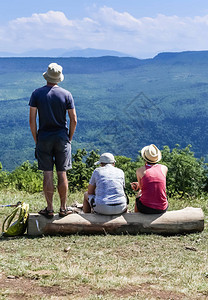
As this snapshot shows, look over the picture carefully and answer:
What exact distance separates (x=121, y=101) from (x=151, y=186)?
124105mm

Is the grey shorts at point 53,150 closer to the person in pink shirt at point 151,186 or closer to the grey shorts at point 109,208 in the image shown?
the grey shorts at point 109,208

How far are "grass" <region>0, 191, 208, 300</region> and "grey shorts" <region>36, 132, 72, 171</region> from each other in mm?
934

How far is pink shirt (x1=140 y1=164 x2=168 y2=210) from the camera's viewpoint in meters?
5.37

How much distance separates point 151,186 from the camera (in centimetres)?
536

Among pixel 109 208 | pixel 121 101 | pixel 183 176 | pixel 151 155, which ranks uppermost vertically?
pixel 151 155

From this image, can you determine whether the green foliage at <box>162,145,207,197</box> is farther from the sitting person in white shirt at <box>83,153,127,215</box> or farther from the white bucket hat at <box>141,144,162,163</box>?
the sitting person in white shirt at <box>83,153,127,215</box>

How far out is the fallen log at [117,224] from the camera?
531 centimetres

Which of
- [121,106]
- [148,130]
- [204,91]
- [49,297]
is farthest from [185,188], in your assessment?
[204,91]

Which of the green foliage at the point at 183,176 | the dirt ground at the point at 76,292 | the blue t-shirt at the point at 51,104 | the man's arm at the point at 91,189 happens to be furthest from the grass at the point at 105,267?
the green foliage at the point at 183,176

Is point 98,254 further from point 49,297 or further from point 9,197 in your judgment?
point 9,197

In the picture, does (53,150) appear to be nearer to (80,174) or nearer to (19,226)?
(19,226)

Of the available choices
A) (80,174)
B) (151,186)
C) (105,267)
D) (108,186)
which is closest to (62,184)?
(108,186)

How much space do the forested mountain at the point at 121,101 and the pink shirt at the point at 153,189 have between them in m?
69.3

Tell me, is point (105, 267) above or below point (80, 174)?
above
